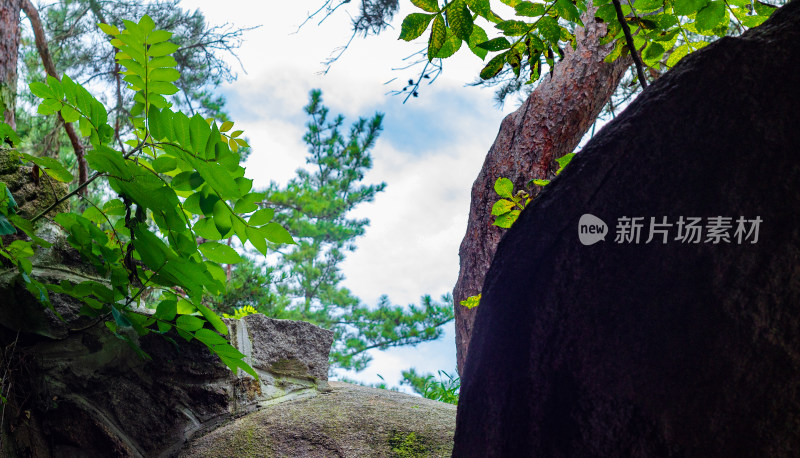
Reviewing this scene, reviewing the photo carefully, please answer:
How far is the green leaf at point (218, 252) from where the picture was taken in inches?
57.2

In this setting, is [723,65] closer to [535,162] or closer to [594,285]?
[594,285]

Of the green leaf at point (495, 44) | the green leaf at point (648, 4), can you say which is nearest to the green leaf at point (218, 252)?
the green leaf at point (495, 44)

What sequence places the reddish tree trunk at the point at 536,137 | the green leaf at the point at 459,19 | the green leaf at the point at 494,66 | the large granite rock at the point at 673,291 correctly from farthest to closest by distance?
the reddish tree trunk at the point at 536,137 < the green leaf at the point at 494,66 < the green leaf at the point at 459,19 < the large granite rock at the point at 673,291

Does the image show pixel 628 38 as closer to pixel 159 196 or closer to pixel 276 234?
pixel 276 234

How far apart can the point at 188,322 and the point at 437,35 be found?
1.04 metres

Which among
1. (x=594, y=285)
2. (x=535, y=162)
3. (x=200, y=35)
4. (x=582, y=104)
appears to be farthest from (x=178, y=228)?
(x=200, y=35)

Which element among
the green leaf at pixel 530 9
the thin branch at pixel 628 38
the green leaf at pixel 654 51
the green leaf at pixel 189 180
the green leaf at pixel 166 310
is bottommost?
the green leaf at pixel 166 310

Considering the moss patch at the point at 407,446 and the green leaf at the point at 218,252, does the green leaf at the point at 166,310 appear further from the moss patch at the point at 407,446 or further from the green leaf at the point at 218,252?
the moss patch at the point at 407,446

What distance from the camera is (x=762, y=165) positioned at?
944mm

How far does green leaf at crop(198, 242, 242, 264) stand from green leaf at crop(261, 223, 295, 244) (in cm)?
20

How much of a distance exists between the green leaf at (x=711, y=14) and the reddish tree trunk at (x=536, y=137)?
7.25ft

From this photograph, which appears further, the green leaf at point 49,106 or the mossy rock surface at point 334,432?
the mossy rock surface at point 334,432

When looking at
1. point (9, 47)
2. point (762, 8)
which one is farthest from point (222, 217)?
point (9, 47)

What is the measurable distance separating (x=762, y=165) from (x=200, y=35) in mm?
6887
